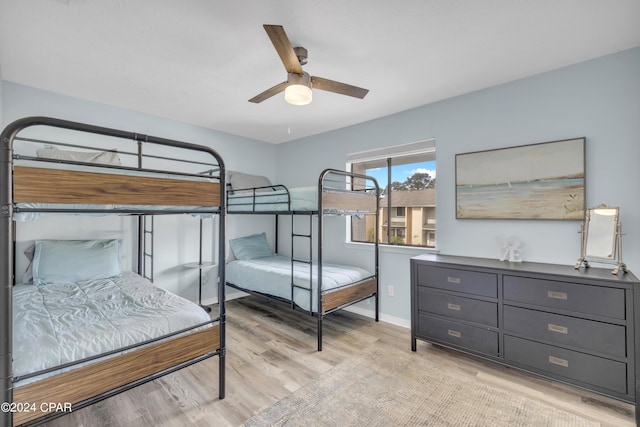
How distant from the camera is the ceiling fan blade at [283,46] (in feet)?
4.93

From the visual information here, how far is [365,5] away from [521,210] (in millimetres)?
2064

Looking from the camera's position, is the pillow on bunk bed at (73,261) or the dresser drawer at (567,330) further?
the pillow on bunk bed at (73,261)

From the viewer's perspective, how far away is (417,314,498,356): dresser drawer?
7.30 ft

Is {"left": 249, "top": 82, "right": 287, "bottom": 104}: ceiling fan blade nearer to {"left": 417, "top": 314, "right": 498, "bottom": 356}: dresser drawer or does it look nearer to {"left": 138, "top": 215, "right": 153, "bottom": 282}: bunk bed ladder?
{"left": 138, "top": 215, "right": 153, "bottom": 282}: bunk bed ladder

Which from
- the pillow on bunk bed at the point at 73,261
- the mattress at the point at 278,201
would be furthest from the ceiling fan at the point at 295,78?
the pillow on bunk bed at the point at 73,261

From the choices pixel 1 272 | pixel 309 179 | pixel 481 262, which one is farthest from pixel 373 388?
pixel 309 179

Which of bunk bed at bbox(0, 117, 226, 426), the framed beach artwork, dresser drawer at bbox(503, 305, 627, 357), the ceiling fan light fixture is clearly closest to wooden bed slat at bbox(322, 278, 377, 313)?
bunk bed at bbox(0, 117, 226, 426)

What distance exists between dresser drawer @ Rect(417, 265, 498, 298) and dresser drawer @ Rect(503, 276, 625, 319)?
10 centimetres

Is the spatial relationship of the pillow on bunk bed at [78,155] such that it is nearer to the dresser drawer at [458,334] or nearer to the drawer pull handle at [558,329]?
the dresser drawer at [458,334]

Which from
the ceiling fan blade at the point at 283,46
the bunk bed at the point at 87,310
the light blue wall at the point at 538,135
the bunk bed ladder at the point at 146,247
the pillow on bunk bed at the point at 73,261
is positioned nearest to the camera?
the bunk bed at the point at 87,310

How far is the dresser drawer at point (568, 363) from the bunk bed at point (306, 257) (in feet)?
4.83

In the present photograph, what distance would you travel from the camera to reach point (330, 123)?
144 inches

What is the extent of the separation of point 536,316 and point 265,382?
6.68ft

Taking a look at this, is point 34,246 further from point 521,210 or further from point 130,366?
point 521,210
